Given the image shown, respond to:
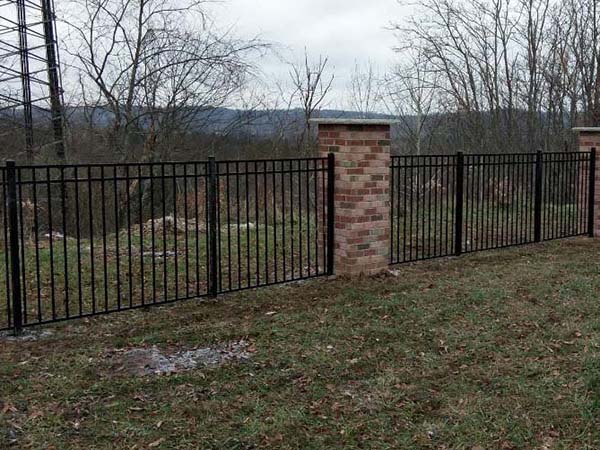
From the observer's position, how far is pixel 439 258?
7.46 m

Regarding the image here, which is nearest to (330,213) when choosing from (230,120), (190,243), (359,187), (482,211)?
(359,187)

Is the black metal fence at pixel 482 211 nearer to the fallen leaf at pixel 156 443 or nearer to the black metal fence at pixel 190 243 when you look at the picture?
the black metal fence at pixel 190 243

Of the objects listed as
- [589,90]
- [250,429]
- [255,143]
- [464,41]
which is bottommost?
[250,429]

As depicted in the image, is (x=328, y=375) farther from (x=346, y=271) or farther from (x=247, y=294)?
(x=346, y=271)

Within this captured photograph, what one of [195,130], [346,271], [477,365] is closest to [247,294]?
[346,271]

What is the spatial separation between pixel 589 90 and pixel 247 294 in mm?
13875

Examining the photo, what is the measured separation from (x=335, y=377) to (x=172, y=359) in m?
1.10

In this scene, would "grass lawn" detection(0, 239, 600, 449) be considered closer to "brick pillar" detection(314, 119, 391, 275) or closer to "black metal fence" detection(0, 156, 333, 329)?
"black metal fence" detection(0, 156, 333, 329)

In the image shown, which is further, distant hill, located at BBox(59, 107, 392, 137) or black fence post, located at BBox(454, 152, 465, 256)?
distant hill, located at BBox(59, 107, 392, 137)

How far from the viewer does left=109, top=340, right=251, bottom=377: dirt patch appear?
155 inches

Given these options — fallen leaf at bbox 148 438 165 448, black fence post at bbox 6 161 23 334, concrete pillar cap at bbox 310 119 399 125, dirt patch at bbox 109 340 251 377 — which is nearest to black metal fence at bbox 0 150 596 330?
black fence post at bbox 6 161 23 334

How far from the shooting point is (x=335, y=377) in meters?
3.80

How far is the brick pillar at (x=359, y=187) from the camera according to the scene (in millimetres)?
6121

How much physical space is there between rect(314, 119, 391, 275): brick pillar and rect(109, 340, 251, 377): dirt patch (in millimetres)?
2163
